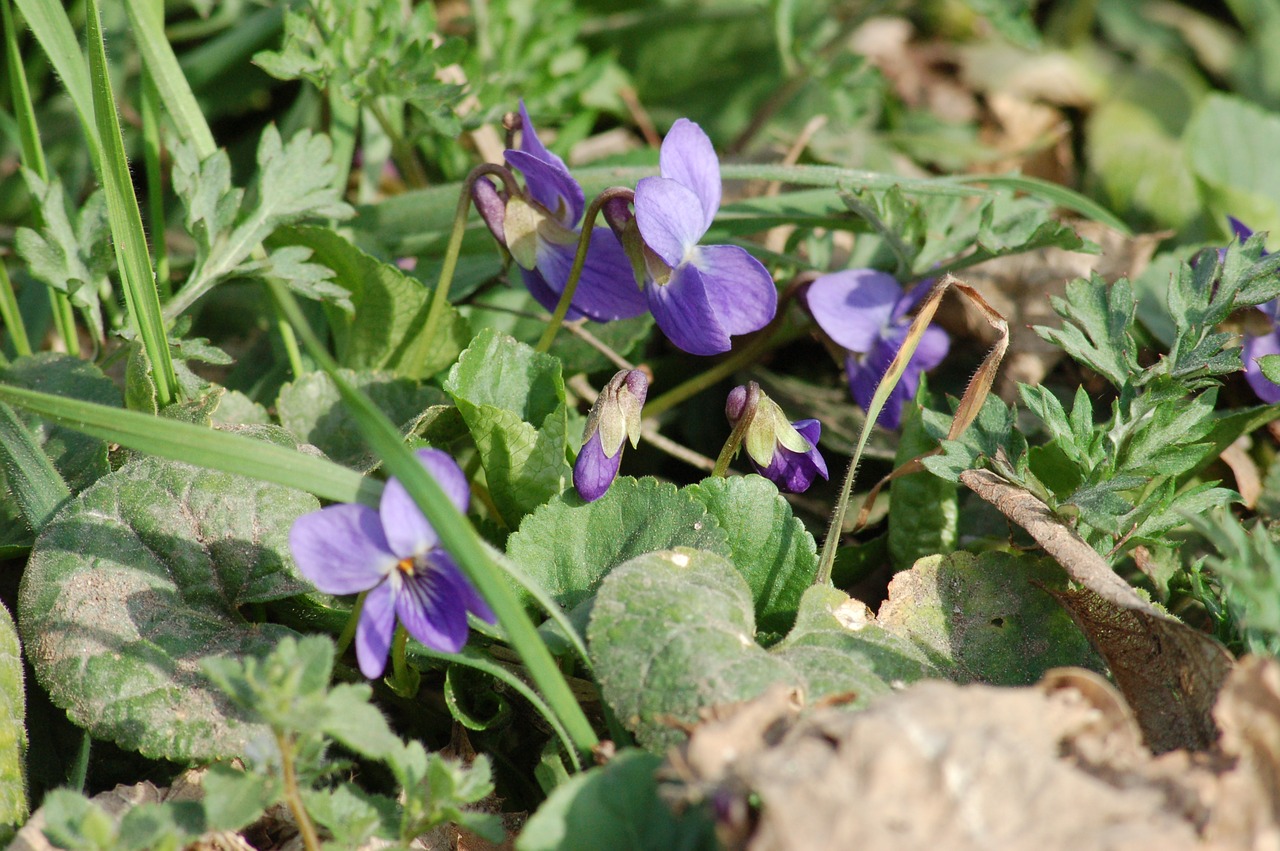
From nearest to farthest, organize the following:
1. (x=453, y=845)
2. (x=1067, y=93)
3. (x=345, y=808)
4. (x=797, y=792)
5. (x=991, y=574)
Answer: (x=797, y=792), (x=345, y=808), (x=453, y=845), (x=991, y=574), (x=1067, y=93)

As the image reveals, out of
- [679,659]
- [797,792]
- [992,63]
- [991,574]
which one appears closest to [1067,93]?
[992,63]

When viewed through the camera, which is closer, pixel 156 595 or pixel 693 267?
pixel 156 595

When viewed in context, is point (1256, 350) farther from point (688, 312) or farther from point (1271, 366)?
point (688, 312)

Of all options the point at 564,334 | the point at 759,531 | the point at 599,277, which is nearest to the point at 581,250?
the point at 599,277

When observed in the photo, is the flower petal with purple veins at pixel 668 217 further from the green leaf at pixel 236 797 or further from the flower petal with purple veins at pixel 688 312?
the green leaf at pixel 236 797

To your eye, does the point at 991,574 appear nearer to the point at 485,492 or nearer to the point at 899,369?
the point at 899,369

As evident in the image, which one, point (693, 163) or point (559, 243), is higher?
point (693, 163)
